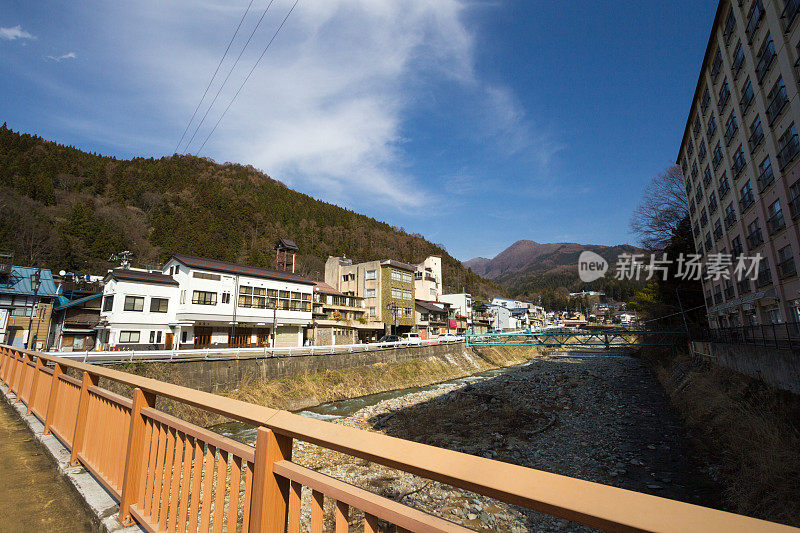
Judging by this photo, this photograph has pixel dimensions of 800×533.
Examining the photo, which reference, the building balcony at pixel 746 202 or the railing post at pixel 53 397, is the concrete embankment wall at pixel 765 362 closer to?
the building balcony at pixel 746 202

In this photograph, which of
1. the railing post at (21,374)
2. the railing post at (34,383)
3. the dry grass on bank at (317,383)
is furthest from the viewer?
the dry grass on bank at (317,383)

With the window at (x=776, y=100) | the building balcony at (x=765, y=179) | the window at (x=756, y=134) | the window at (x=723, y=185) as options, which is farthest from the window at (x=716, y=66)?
the building balcony at (x=765, y=179)

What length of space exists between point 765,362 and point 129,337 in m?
37.3

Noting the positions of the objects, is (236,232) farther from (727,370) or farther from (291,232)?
(727,370)

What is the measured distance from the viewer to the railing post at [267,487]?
84.3 inches

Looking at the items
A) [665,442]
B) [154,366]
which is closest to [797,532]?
[665,442]

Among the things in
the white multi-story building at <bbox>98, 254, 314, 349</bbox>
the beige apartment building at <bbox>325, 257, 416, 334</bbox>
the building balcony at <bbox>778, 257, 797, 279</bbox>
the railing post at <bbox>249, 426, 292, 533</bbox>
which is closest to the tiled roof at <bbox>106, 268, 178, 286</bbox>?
the white multi-story building at <bbox>98, 254, 314, 349</bbox>

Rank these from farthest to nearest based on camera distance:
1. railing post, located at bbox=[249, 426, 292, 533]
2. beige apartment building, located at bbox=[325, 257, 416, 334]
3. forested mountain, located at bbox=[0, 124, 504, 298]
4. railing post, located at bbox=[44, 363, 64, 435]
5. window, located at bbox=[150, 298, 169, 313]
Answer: beige apartment building, located at bbox=[325, 257, 416, 334] → forested mountain, located at bbox=[0, 124, 504, 298] → window, located at bbox=[150, 298, 169, 313] → railing post, located at bbox=[44, 363, 64, 435] → railing post, located at bbox=[249, 426, 292, 533]

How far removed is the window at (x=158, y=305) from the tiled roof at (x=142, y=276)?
1.36 meters

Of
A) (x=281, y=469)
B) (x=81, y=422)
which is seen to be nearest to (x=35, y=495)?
(x=81, y=422)

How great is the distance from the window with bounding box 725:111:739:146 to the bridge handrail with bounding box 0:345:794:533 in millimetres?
32097

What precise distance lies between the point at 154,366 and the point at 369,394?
13816 mm

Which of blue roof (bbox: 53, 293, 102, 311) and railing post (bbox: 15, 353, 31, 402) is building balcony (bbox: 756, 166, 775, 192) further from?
blue roof (bbox: 53, 293, 102, 311)

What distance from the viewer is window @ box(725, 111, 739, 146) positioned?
24109 millimetres
